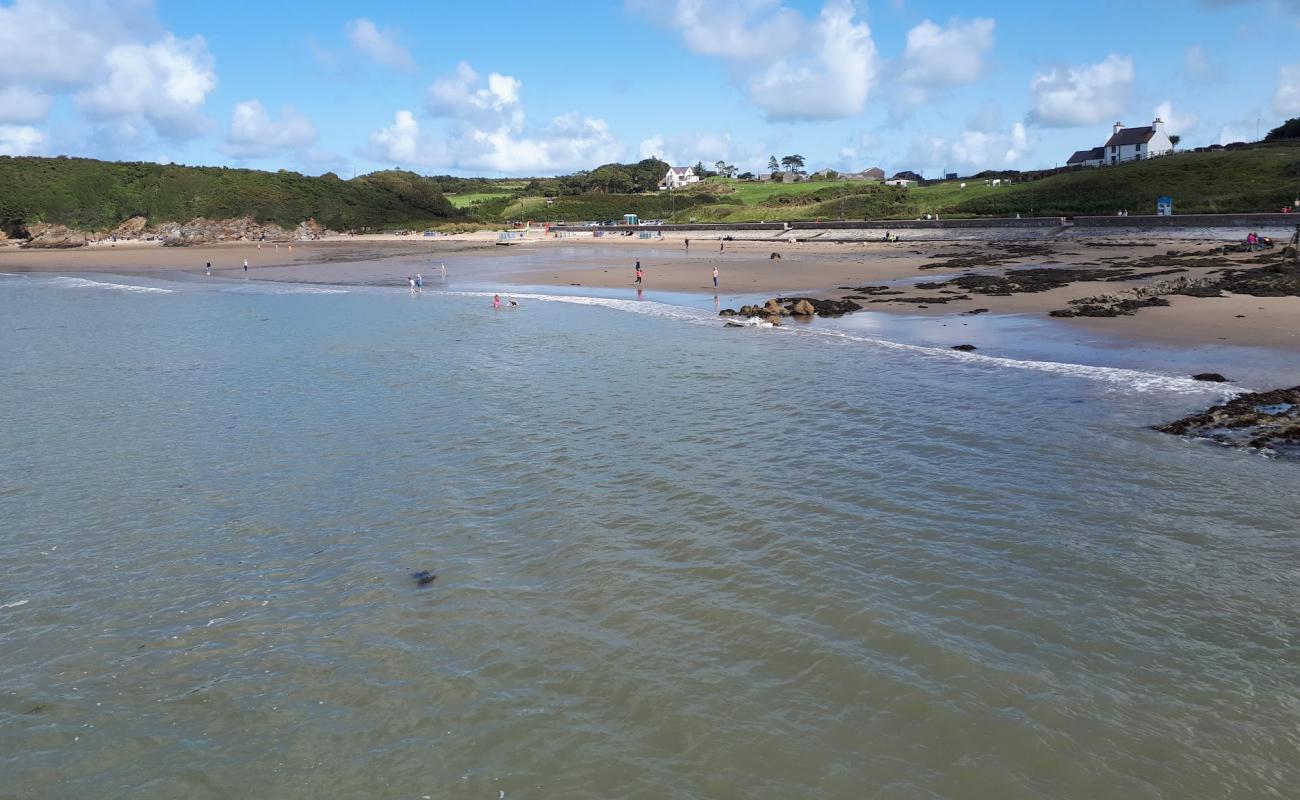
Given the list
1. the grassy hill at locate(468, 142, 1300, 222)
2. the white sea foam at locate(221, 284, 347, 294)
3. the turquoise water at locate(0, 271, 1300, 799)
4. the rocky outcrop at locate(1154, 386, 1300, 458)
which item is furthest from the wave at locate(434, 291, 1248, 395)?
the grassy hill at locate(468, 142, 1300, 222)

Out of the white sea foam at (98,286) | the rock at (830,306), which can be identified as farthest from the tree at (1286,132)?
the white sea foam at (98,286)

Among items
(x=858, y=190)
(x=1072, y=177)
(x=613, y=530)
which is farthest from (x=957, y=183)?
(x=613, y=530)

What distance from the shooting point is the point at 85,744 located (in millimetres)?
6348

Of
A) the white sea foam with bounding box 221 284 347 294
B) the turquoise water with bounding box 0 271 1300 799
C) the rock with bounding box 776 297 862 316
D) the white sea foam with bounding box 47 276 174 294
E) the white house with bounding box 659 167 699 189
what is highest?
the white house with bounding box 659 167 699 189

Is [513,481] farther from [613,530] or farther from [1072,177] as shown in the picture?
[1072,177]

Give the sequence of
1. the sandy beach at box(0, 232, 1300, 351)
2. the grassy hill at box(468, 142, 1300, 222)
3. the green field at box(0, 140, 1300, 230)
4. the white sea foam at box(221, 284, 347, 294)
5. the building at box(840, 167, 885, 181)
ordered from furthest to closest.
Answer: the building at box(840, 167, 885, 181) → the green field at box(0, 140, 1300, 230) → the grassy hill at box(468, 142, 1300, 222) → the white sea foam at box(221, 284, 347, 294) → the sandy beach at box(0, 232, 1300, 351)

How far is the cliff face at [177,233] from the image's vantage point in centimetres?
10338

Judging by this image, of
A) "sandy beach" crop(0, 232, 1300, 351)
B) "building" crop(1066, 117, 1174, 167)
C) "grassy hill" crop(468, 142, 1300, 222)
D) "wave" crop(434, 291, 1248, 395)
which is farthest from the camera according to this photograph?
"building" crop(1066, 117, 1174, 167)

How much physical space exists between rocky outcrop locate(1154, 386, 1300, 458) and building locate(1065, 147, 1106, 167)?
348ft

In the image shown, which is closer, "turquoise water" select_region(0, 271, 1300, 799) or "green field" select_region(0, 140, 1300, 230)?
"turquoise water" select_region(0, 271, 1300, 799)

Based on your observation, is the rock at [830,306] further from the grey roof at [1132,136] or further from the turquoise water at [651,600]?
the grey roof at [1132,136]

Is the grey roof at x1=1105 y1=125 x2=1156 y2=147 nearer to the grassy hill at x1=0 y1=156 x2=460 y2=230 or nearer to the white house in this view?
the white house

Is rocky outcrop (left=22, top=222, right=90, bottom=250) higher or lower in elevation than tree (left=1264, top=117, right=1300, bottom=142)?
lower

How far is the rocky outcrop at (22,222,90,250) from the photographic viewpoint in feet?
334
